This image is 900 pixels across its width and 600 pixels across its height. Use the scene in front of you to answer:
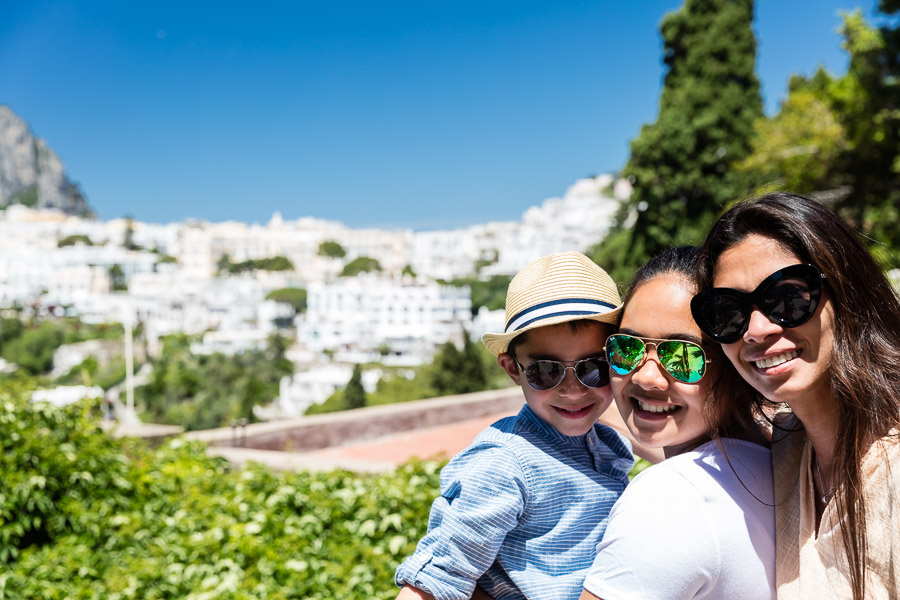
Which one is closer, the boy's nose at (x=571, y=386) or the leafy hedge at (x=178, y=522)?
the boy's nose at (x=571, y=386)

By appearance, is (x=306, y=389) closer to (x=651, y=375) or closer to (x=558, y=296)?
(x=558, y=296)

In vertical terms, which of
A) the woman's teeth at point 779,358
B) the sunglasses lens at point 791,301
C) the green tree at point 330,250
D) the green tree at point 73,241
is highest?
the green tree at point 73,241

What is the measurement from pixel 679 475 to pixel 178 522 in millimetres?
3129

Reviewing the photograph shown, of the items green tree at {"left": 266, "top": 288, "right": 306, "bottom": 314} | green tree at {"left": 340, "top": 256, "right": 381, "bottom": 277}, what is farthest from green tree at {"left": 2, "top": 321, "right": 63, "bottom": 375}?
green tree at {"left": 340, "top": 256, "right": 381, "bottom": 277}

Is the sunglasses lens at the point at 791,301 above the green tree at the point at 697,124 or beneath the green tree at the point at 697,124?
beneath

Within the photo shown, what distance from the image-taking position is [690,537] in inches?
32.4

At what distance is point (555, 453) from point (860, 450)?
505mm

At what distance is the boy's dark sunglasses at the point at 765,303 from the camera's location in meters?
0.82

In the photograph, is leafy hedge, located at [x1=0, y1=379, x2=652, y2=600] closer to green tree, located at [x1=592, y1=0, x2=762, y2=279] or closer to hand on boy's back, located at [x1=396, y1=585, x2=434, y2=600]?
hand on boy's back, located at [x1=396, y1=585, x2=434, y2=600]

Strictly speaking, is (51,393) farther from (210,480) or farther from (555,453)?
(555,453)

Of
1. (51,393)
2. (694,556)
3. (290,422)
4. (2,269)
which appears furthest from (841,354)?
(2,269)

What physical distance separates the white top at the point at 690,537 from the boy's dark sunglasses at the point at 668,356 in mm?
126

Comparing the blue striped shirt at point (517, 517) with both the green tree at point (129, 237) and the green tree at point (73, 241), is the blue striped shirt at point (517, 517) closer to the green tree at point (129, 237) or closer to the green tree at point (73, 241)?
the green tree at point (73, 241)

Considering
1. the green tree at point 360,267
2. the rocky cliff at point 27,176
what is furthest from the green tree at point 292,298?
the rocky cliff at point 27,176
